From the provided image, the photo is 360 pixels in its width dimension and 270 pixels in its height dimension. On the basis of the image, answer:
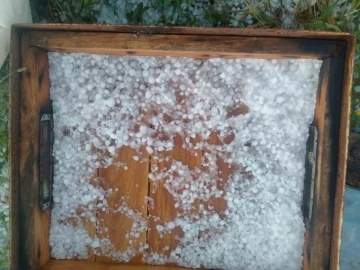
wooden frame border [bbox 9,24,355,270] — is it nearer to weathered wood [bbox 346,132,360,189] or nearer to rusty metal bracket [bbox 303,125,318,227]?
rusty metal bracket [bbox 303,125,318,227]

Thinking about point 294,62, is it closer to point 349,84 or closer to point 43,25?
point 349,84

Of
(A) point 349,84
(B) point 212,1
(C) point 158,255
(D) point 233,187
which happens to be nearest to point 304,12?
(B) point 212,1

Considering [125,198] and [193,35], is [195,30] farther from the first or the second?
[125,198]

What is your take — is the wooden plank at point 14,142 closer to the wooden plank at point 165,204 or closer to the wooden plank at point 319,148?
the wooden plank at point 165,204

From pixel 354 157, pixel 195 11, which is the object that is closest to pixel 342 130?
pixel 354 157

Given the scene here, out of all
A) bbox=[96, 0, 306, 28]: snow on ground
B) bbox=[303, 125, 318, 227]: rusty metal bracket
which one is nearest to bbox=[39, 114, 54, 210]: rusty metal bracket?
bbox=[96, 0, 306, 28]: snow on ground

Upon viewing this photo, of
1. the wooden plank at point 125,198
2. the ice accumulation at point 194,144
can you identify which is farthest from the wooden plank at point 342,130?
the wooden plank at point 125,198
